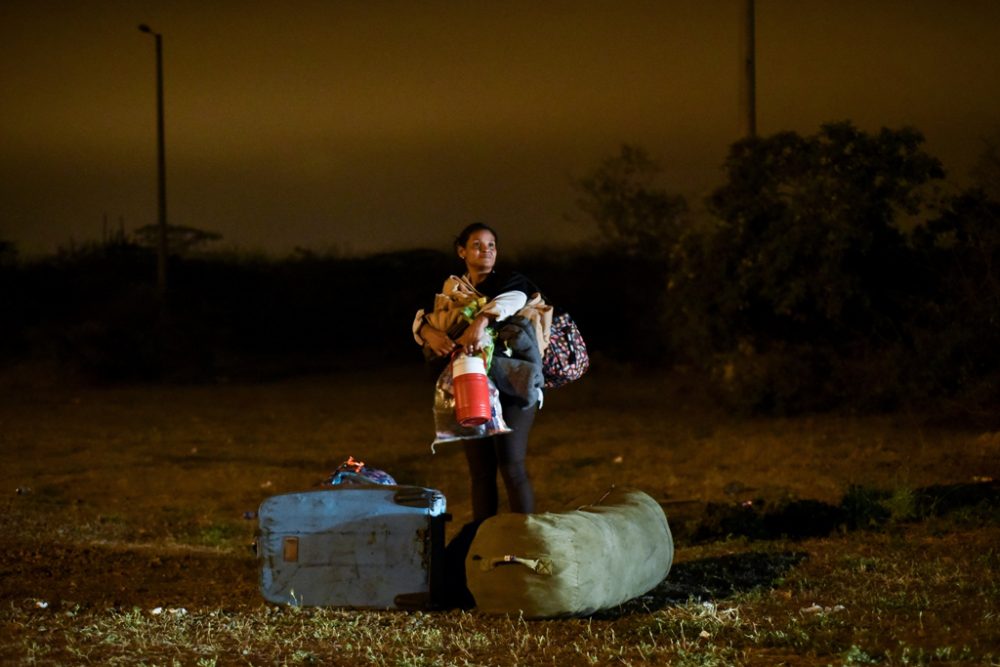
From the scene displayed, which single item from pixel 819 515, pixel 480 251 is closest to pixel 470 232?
pixel 480 251

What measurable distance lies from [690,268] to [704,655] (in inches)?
477

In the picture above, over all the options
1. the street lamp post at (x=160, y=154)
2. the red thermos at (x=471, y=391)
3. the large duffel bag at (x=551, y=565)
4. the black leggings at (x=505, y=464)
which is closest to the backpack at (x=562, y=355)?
the black leggings at (x=505, y=464)

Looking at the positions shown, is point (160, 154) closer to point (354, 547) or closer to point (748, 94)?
point (748, 94)

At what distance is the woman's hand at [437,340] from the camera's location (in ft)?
18.0

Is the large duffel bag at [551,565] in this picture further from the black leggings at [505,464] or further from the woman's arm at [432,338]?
the woman's arm at [432,338]

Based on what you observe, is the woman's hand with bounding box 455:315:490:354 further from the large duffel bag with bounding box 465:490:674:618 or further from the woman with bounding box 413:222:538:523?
the large duffel bag with bounding box 465:490:674:618

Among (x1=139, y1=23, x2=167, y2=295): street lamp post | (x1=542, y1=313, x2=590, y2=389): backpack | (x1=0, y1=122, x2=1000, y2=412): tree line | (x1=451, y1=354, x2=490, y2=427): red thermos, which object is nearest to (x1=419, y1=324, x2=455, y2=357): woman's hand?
(x1=451, y1=354, x2=490, y2=427): red thermos

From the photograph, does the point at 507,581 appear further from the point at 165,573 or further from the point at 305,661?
the point at 165,573

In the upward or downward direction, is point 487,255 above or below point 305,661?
above

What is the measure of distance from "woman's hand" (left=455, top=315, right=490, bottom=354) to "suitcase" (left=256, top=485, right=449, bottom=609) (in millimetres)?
677

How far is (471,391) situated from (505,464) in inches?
18.9

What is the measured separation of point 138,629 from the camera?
193 inches

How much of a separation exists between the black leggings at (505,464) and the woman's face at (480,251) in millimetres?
616

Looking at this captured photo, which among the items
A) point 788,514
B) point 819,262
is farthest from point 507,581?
point 819,262
